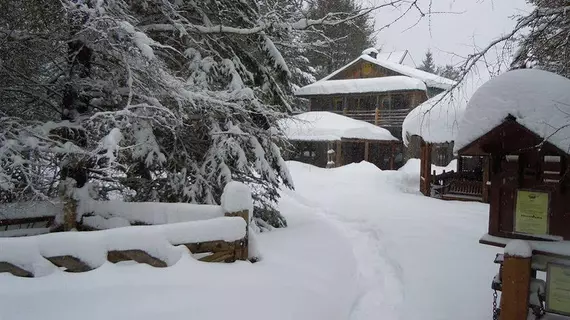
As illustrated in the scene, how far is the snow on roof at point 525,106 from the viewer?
147 inches

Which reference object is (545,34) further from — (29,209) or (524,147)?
(29,209)

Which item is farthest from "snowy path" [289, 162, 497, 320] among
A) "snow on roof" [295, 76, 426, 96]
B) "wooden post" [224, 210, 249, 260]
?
"snow on roof" [295, 76, 426, 96]

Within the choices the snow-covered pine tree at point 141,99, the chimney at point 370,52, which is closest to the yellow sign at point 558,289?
the snow-covered pine tree at point 141,99

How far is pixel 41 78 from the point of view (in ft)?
21.1

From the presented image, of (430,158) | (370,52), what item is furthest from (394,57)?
(430,158)

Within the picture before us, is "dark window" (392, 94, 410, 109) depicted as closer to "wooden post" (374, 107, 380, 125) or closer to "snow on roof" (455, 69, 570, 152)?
"wooden post" (374, 107, 380, 125)

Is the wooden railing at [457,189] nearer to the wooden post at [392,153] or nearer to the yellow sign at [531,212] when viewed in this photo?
the yellow sign at [531,212]

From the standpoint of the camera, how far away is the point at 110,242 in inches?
142

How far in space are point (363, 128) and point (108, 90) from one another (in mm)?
22903

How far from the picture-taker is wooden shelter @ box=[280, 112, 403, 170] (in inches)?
1045

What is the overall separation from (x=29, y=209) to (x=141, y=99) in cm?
203

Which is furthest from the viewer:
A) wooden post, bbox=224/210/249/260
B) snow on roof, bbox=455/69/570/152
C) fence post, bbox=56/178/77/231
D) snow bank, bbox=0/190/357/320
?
fence post, bbox=56/178/77/231

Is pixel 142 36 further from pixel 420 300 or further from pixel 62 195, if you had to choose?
pixel 420 300

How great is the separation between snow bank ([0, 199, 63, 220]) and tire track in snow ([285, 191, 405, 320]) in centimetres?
414
